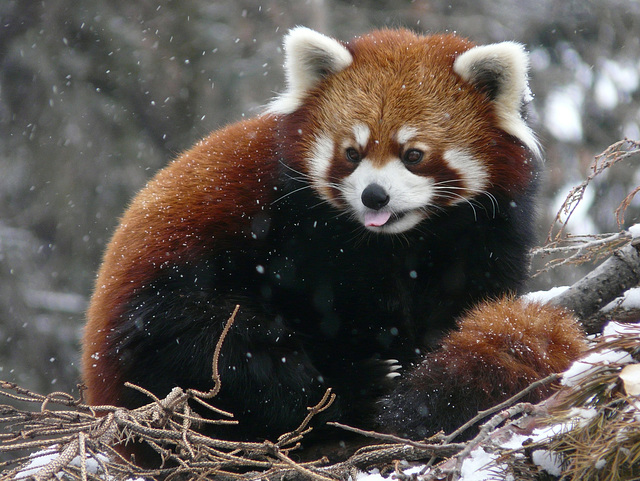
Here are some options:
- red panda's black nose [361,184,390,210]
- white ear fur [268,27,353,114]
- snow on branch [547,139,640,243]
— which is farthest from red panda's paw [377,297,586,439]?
white ear fur [268,27,353,114]

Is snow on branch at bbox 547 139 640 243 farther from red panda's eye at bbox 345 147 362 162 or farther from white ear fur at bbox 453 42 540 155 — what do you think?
red panda's eye at bbox 345 147 362 162

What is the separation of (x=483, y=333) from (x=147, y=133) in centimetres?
505

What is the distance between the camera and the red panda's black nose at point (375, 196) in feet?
8.45

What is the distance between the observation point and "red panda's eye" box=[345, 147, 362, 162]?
2.74 metres

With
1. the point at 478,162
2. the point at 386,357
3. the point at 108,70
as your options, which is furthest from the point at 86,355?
the point at 108,70

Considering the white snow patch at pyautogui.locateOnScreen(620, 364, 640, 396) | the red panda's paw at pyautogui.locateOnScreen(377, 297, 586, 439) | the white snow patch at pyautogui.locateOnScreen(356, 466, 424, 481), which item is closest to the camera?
the white snow patch at pyautogui.locateOnScreen(620, 364, 640, 396)

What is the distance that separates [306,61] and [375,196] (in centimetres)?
79

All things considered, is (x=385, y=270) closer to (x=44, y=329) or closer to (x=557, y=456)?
(x=557, y=456)

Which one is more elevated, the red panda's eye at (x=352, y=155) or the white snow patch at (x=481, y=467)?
the red panda's eye at (x=352, y=155)

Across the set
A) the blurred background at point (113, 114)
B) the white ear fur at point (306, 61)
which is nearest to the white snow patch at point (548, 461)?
the white ear fur at point (306, 61)

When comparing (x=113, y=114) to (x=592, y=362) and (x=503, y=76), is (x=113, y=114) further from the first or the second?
(x=592, y=362)

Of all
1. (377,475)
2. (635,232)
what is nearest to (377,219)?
(635,232)

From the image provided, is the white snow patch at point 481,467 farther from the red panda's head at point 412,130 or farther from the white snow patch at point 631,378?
the red panda's head at point 412,130

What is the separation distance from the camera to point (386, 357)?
9.52 feet
